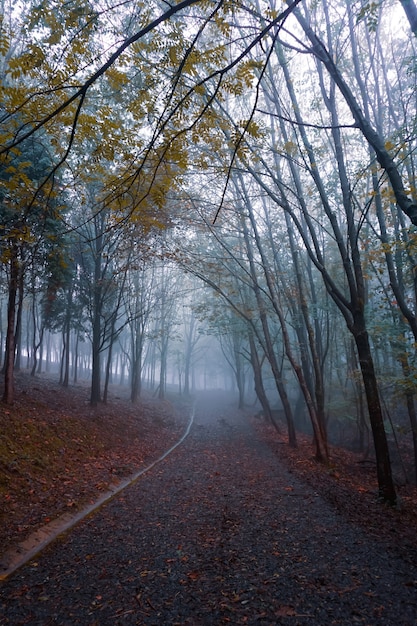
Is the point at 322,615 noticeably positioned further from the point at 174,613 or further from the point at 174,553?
the point at 174,553

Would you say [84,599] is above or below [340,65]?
below

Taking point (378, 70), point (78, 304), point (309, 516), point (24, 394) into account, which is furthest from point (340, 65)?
point (78, 304)

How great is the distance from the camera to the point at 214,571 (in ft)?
13.6

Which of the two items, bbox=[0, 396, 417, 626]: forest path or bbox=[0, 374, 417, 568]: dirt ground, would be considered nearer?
bbox=[0, 396, 417, 626]: forest path

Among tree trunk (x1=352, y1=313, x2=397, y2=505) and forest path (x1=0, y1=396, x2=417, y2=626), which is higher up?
tree trunk (x1=352, y1=313, x2=397, y2=505)

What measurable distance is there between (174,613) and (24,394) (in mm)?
10611

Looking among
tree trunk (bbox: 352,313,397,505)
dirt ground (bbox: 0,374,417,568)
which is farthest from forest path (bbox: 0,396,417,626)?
tree trunk (bbox: 352,313,397,505)

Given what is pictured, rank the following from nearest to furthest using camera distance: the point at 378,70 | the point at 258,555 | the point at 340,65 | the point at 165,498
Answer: the point at 258,555 < the point at 165,498 < the point at 340,65 < the point at 378,70

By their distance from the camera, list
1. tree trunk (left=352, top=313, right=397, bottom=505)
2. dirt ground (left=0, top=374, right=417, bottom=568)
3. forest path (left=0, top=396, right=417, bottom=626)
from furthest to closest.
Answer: tree trunk (left=352, top=313, right=397, bottom=505), dirt ground (left=0, top=374, right=417, bottom=568), forest path (left=0, top=396, right=417, bottom=626)

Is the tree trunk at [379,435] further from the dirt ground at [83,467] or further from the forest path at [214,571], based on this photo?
the forest path at [214,571]

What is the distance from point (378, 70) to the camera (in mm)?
10766

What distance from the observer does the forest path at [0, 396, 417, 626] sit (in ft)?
11.1

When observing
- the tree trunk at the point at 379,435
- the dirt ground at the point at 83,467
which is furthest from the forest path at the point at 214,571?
the tree trunk at the point at 379,435

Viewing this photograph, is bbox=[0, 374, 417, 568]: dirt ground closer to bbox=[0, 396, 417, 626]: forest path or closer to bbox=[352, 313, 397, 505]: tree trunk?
bbox=[352, 313, 397, 505]: tree trunk
